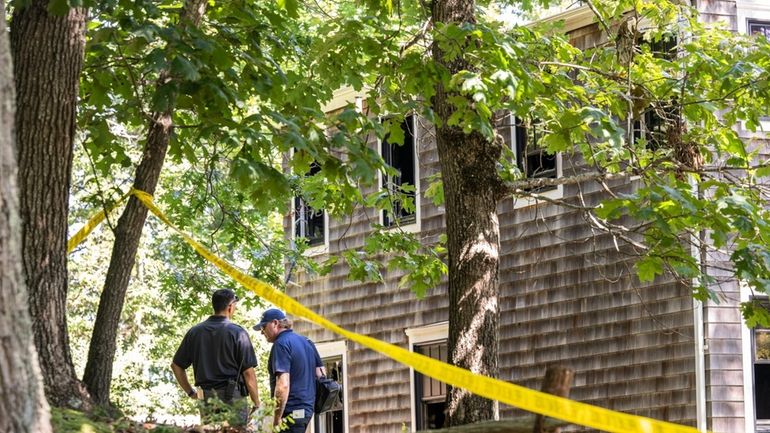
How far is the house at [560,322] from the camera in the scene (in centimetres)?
1552

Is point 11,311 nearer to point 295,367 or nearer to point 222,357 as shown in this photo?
point 222,357

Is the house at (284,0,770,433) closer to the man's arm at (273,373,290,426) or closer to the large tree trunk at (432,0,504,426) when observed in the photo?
the large tree trunk at (432,0,504,426)

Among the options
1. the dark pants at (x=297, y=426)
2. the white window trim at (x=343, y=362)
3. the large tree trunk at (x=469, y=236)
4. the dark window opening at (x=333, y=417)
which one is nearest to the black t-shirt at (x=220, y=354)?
the dark pants at (x=297, y=426)

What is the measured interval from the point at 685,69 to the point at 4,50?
354 inches

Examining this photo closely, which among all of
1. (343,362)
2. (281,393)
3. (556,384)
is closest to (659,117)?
(281,393)

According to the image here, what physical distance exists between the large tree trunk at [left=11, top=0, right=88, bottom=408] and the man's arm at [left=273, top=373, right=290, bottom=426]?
2.95 meters

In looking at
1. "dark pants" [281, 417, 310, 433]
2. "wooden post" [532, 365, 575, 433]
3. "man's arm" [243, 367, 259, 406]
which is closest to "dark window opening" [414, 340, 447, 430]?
"dark pants" [281, 417, 310, 433]

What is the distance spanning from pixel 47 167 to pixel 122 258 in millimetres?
1780

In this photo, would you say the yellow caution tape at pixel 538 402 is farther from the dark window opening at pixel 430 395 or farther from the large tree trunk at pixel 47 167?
the dark window opening at pixel 430 395

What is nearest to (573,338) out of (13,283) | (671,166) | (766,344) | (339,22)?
(766,344)

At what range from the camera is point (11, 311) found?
4504mm

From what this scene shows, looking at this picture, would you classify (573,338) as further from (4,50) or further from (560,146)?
(4,50)

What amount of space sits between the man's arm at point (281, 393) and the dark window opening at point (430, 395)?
812 cm

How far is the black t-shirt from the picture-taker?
11031 millimetres
